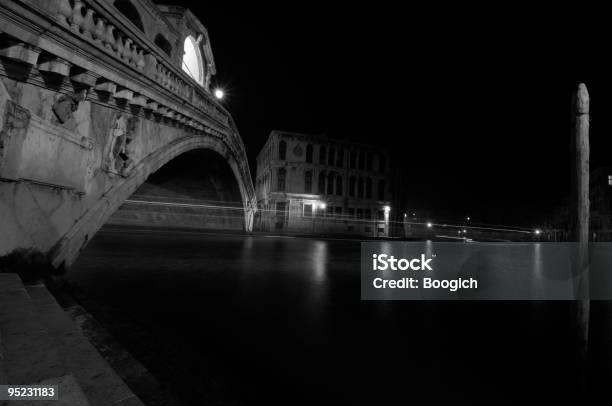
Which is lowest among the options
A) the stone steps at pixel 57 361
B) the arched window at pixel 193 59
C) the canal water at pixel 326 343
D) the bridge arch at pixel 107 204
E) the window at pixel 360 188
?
the canal water at pixel 326 343

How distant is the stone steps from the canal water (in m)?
0.49

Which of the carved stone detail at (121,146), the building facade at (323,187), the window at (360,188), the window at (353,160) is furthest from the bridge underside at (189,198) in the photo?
the window at (353,160)

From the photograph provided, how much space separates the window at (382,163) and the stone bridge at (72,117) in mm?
32757

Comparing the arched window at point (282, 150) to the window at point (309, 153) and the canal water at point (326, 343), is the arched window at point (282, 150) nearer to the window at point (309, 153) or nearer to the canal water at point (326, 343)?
the window at point (309, 153)

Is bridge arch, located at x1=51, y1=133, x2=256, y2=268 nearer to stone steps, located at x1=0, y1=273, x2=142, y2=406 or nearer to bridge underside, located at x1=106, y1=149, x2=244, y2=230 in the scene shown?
stone steps, located at x1=0, y1=273, x2=142, y2=406

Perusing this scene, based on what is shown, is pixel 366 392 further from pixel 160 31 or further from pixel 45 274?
pixel 160 31

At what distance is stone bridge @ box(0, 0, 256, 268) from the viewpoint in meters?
3.89

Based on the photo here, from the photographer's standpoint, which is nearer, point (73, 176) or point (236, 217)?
point (73, 176)

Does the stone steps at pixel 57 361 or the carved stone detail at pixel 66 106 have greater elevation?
the carved stone detail at pixel 66 106

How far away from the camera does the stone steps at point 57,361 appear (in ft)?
5.10

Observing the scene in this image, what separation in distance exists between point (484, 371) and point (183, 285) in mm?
4846

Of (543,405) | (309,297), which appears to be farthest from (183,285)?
(543,405)

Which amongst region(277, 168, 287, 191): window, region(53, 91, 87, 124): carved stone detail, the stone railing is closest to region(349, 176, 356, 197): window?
region(277, 168, 287, 191): window

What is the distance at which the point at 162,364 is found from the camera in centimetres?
247
